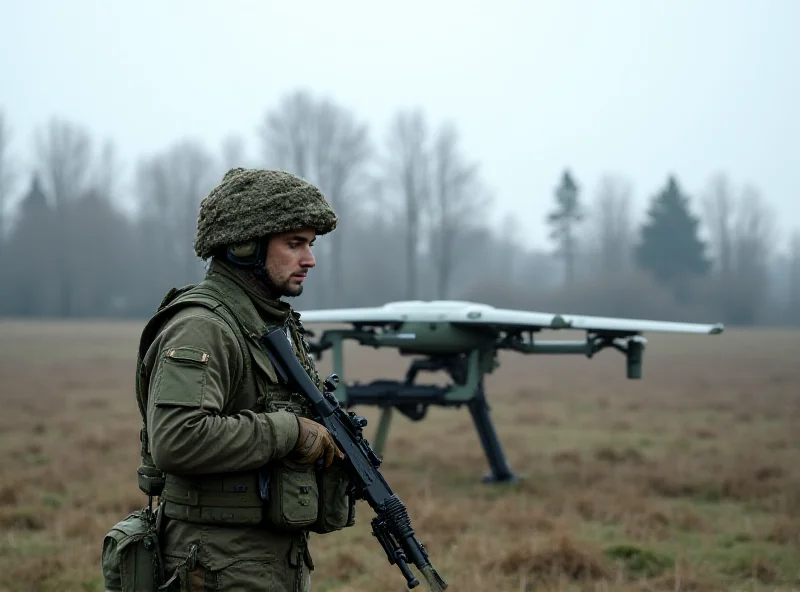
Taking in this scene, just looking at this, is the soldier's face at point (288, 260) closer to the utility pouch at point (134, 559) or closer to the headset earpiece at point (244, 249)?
the headset earpiece at point (244, 249)

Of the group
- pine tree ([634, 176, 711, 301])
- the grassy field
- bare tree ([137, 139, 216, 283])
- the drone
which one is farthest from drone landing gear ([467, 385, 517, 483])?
bare tree ([137, 139, 216, 283])

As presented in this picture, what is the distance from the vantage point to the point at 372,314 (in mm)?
10445

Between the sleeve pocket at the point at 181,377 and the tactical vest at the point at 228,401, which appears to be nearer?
the sleeve pocket at the point at 181,377

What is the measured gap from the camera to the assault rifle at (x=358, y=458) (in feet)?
11.4

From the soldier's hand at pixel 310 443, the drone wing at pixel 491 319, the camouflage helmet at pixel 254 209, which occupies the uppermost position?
the camouflage helmet at pixel 254 209

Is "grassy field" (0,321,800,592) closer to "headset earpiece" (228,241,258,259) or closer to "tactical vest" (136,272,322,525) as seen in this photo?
"tactical vest" (136,272,322,525)

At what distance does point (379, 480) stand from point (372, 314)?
680 cm

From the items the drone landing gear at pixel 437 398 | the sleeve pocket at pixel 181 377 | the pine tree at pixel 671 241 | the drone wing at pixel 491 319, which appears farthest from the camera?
the pine tree at pixel 671 241

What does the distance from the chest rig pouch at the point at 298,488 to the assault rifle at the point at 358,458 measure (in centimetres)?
5

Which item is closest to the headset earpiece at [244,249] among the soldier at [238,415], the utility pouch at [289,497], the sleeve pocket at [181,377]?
the soldier at [238,415]

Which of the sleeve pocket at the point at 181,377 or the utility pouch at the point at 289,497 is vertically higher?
the sleeve pocket at the point at 181,377

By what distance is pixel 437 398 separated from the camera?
34.6 ft

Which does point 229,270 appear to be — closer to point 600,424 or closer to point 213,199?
point 213,199

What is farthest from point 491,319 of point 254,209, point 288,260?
point 254,209
